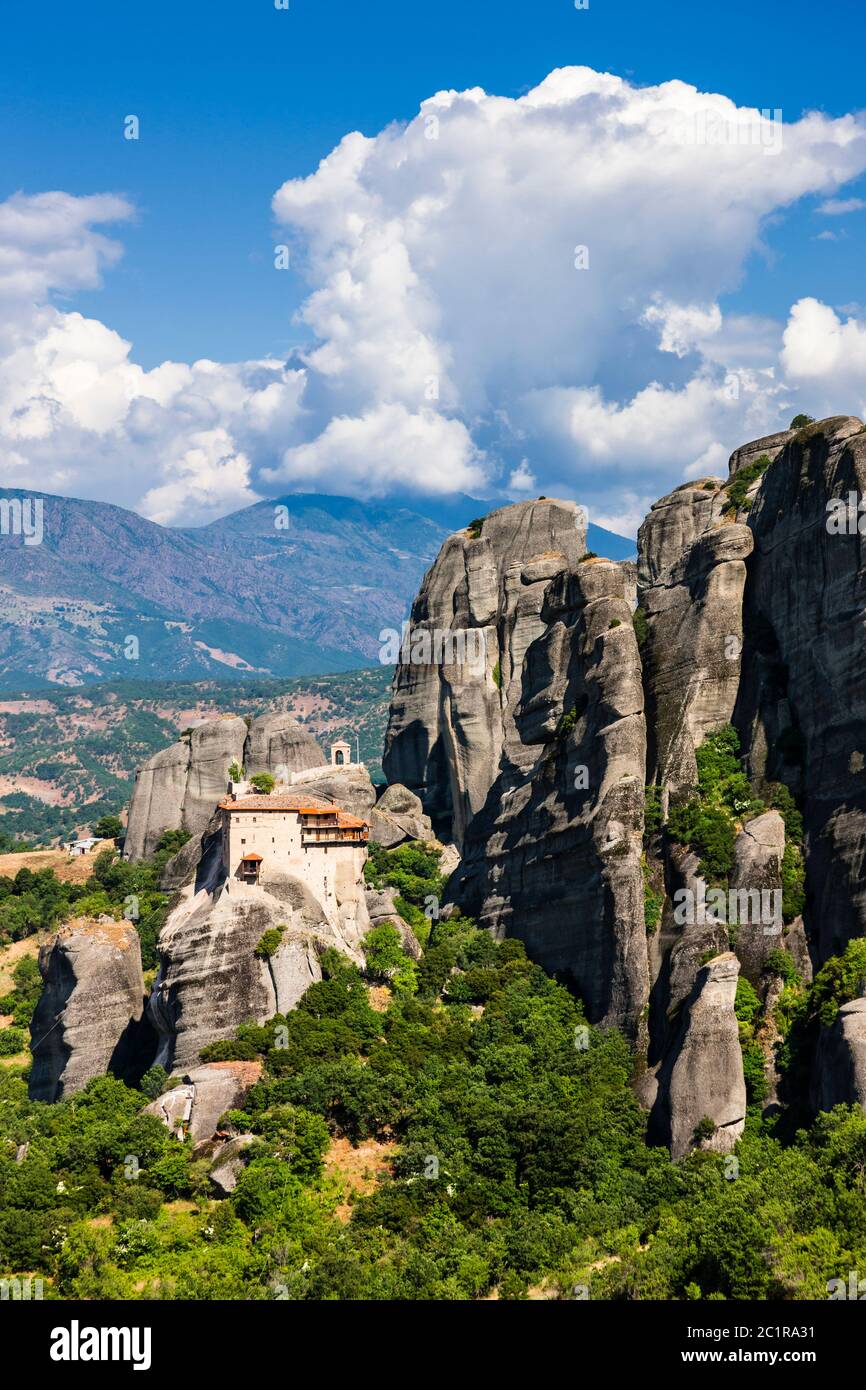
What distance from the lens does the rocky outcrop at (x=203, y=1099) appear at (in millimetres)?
68562

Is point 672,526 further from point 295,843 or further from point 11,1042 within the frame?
point 11,1042

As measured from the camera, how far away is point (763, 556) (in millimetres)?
75250

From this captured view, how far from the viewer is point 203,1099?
69.2 meters

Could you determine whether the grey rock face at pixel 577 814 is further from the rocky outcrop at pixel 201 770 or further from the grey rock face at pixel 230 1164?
the rocky outcrop at pixel 201 770

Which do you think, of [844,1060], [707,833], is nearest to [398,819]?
[707,833]

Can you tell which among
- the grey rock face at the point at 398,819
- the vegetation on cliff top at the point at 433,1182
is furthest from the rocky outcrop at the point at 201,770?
the vegetation on cliff top at the point at 433,1182

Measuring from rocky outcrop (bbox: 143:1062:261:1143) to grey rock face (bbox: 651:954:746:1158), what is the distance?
17493mm

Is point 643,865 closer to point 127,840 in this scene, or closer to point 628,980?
point 628,980

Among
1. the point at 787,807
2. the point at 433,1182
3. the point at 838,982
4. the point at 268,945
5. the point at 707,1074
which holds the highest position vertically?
the point at 787,807

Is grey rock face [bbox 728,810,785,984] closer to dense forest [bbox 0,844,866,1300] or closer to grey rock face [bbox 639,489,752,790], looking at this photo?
dense forest [bbox 0,844,866,1300]

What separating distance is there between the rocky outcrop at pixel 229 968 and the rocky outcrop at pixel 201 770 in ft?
114

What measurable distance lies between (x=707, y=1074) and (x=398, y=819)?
52673 mm
